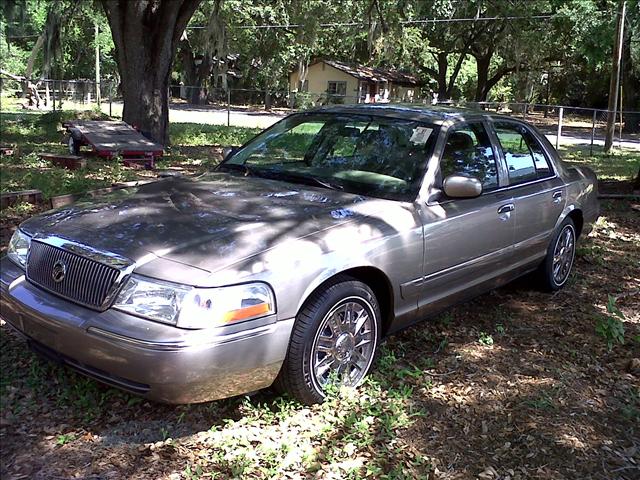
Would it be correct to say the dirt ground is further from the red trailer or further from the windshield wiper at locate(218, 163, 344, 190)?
the red trailer

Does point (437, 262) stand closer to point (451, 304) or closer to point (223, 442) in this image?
point (451, 304)

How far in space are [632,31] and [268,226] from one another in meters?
34.5

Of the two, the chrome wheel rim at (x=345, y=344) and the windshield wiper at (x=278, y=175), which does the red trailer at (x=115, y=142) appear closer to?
the windshield wiper at (x=278, y=175)

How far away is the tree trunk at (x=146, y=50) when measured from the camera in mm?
12680

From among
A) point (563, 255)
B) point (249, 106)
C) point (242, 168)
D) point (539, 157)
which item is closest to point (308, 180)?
point (242, 168)

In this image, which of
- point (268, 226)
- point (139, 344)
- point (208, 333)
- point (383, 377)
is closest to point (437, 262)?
point (383, 377)

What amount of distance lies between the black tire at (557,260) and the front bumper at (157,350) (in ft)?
9.98

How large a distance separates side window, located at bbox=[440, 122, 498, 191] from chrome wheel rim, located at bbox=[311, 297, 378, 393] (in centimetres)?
120

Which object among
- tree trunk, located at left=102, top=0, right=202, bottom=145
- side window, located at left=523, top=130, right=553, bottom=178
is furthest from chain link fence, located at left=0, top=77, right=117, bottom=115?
side window, located at left=523, top=130, right=553, bottom=178

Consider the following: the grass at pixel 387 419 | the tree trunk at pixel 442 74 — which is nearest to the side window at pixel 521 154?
the grass at pixel 387 419

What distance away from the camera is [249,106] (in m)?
46.8

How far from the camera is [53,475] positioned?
2848 mm

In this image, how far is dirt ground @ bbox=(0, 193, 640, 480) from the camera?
9.82 ft

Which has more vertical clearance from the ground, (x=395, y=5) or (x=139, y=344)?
(x=395, y=5)
